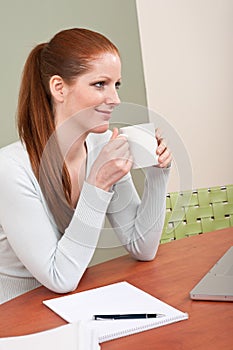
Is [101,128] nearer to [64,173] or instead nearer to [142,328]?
[64,173]

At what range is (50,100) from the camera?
1350 millimetres

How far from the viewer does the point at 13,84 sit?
1960mm

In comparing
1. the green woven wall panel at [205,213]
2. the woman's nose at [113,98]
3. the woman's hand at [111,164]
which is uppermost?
the woman's nose at [113,98]

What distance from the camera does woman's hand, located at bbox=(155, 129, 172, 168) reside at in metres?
1.14

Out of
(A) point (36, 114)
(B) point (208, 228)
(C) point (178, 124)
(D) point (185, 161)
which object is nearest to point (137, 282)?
(D) point (185, 161)

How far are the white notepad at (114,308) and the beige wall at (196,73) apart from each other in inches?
53.8

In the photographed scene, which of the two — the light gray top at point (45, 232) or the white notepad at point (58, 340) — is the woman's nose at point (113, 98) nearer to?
the light gray top at point (45, 232)

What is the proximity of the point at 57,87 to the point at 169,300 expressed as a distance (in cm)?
53

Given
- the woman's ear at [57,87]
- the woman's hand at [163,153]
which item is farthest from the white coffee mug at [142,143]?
the woman's ear at [57,87]

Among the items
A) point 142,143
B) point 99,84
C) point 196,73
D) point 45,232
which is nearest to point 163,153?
point 142,143

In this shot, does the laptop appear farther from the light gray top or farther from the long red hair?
the long red hair

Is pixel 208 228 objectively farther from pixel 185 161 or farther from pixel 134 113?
pixel 134 113

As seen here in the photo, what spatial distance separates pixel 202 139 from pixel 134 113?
152 cm

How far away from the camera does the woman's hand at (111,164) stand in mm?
1158
